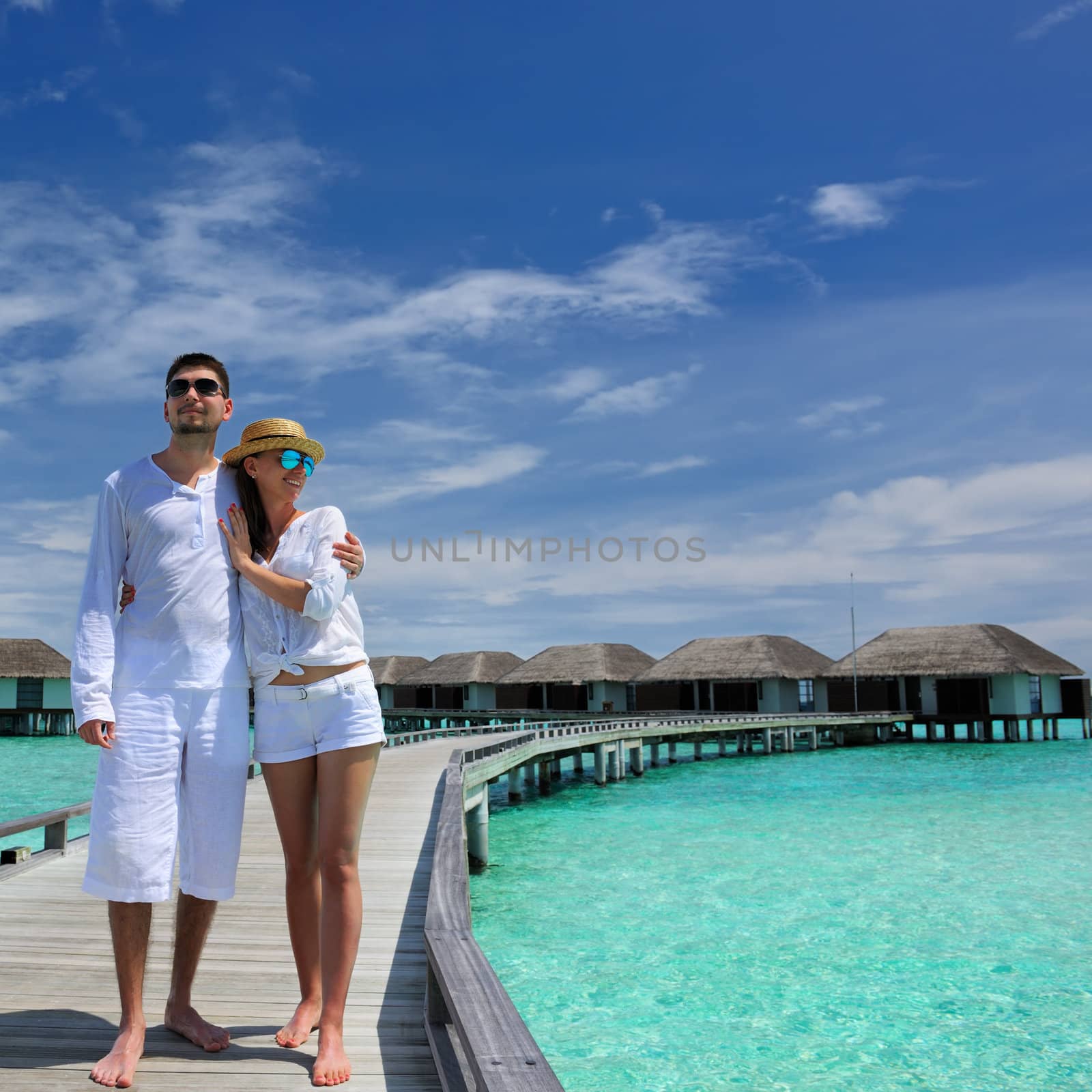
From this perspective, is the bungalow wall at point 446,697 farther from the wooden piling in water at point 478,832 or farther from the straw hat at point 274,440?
the straw hat at point 274,440

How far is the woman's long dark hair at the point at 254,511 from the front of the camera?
3.17 meters

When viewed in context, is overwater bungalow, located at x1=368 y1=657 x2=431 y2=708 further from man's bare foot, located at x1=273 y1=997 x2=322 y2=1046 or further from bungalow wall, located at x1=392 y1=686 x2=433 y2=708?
man's bare foot, located at x1=273 y1=997 x2=322 y2=1046

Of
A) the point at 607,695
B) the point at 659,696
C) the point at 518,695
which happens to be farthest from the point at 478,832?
the point at 518,695

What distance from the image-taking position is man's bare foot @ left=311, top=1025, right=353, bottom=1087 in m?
2.94

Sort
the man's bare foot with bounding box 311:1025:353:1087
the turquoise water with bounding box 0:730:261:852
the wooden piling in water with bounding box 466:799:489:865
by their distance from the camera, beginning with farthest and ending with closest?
the turquoise water with bounding box 0:730:261:852 < the wooden piling in water with bounding box 466:799:489:865 < the man's bare foot with bounding box 311:1025:353:1087

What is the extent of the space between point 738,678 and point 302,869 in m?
41.5

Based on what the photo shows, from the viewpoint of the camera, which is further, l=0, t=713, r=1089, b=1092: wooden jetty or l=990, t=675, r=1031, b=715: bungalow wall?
l=990, t=675, r=1031, b=715: bungalow wall

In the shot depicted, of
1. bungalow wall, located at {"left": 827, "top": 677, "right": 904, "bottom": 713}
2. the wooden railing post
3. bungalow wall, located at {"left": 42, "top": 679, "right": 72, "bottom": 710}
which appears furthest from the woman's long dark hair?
bungalow wall, located at {"left": 42, "top": 679, "right": 72, "bottom": 710}

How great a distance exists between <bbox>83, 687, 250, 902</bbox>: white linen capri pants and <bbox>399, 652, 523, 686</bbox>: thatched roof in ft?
158

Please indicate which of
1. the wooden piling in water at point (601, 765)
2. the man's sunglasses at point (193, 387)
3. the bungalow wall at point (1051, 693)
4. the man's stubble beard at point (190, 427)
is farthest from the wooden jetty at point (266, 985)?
the bungalow wall at point (1051, 693)

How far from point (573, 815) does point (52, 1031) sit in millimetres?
17572

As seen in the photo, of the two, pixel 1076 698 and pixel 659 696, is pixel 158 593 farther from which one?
pixel 1076 698

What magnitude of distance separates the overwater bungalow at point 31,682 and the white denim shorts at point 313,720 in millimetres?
50752

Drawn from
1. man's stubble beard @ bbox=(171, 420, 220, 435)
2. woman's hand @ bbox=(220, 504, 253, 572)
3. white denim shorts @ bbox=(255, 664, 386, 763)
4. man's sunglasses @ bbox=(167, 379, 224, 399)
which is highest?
man's sunglasses @ bbox=(167, 379, 224, 399)
